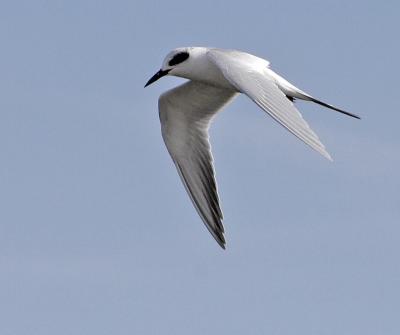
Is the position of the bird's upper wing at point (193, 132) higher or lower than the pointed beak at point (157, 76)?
lower

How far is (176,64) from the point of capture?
66.8 feet

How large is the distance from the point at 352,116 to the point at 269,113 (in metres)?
3.02

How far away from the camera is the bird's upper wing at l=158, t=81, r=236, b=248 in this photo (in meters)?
21.2

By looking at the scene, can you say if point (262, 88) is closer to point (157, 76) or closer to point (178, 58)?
point (178, 58)

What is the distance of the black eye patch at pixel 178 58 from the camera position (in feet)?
66.1

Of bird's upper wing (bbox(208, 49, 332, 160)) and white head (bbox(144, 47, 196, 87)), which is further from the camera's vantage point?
white head (bbox(144, 47, 196, 87))

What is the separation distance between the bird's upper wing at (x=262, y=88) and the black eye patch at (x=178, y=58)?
0.54 m

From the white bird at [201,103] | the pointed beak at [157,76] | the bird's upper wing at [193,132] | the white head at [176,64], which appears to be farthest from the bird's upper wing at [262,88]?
the bird's upper wing at [193,132]

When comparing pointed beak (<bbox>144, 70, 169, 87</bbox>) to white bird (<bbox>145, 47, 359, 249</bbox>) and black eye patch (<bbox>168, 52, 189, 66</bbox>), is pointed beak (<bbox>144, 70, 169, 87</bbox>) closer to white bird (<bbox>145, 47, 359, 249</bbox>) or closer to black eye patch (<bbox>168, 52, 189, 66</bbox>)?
white bird (<bbox>145, 47, 359, 249</bbox>)

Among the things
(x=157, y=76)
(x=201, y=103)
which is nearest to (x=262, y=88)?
(x=157, y=76)

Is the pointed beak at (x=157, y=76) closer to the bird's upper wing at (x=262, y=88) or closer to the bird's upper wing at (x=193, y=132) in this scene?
the bird's upper wing at (x=193, y=132)

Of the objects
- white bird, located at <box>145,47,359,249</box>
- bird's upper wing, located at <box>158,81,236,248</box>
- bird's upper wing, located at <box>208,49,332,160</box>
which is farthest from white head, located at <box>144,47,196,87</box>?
bird's upper wing, located at <box>158,81,236,248</box>

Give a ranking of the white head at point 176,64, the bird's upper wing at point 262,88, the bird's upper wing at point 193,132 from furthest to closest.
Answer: the bird's upper wing at point 193,132 → the white head at point 176,64 → the bird's upper wing at point 262,88

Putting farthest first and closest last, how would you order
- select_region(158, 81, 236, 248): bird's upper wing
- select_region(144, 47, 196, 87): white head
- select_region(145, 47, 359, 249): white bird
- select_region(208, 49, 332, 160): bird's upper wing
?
1. select_region(158, 81, 236, 248): bird's upper wing
2. select_region(144, 47, 196, 87): white head
3. select_region(145, 47, 359, 249): white bird
4. select_region(208, 49, 332, 160): bird's upper wing
